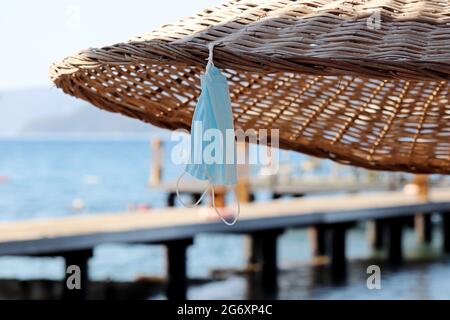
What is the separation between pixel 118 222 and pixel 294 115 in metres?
5.26

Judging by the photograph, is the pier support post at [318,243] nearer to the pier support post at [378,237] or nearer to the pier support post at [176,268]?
the pier support post at [378,237]

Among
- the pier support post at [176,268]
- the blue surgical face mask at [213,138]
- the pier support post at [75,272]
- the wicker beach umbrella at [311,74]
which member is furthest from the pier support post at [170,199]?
the blue surgical face mask at [213,138]

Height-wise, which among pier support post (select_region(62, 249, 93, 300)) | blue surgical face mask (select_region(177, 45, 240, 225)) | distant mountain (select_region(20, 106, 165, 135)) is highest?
blue surgical face mask (select_region(177, 45, 240, 225))

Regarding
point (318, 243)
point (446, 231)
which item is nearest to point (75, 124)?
point (446, 231)

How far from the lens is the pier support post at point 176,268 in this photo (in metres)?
7.24

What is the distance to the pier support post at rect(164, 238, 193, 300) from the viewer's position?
23.8 feet

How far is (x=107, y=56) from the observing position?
148 cm

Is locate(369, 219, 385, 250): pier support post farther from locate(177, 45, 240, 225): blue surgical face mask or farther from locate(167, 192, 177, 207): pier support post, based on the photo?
locate(177, 45, 240, 225): blue surgical face mask

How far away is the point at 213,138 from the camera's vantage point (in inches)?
55.5

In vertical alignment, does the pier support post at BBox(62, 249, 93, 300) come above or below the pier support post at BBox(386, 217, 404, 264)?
above

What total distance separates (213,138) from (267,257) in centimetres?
743

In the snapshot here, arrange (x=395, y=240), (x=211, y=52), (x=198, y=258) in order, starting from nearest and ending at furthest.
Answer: (x=211, y=52), (x=395, y=240), (x=198, y=258)

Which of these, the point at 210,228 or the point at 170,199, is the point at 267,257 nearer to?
the point at 210,228

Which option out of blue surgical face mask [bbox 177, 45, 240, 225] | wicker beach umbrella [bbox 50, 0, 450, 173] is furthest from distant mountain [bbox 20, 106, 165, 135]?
blue surgical face mask [bbox 177, 45, 240, 225]
